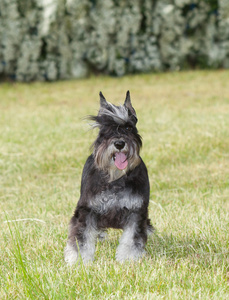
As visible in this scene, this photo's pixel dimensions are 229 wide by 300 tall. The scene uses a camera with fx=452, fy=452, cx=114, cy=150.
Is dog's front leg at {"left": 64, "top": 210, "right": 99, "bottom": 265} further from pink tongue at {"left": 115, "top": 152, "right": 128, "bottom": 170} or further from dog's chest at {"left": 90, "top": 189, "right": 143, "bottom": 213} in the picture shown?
pink tongue at {"left": 115, "top": 152, "right": 128, "bottom": 170}

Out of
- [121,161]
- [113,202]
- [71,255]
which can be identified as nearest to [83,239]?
[71,255]

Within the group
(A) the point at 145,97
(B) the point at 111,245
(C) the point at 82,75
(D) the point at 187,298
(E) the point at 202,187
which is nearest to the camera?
(D) the point at 187,298

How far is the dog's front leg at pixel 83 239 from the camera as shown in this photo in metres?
3.83

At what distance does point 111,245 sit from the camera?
4410 mm

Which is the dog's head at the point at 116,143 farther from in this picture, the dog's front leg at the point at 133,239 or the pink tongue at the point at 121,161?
the dog's front leg at the point at 133,239

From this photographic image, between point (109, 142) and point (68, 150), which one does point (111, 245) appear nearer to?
point (109, 142)

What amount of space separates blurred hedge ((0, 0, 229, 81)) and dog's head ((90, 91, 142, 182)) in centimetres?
1161

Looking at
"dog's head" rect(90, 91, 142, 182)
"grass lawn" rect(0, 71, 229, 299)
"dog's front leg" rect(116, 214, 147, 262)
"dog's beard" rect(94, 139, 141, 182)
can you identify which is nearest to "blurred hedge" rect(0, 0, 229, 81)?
"grass lawn" rect(0, 71, 229, 299)

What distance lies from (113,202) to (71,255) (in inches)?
23.0

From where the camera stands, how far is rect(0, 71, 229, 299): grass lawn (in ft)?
11.2

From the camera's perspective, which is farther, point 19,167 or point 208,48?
point 208,48

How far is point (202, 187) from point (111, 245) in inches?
→ 89.9

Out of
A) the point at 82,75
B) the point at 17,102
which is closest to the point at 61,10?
the point at 82,75

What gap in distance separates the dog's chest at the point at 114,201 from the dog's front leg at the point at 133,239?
0.11 m
